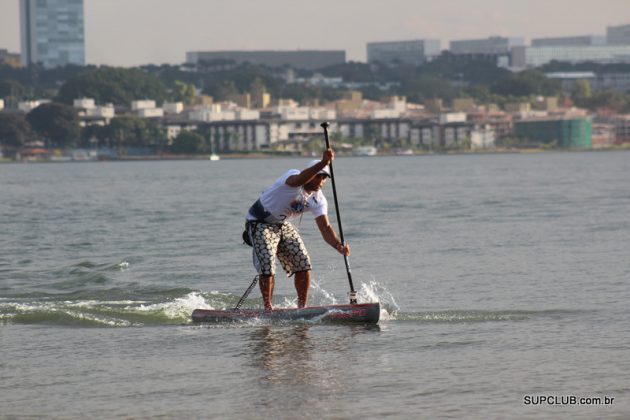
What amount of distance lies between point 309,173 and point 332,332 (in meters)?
1.68

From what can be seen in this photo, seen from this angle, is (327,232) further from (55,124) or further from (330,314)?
(55,124)

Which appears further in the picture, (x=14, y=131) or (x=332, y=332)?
(x=14, y=131)

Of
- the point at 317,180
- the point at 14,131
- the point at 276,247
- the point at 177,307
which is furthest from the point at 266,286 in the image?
the point at 14,131

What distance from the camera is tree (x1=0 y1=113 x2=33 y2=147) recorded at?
191m

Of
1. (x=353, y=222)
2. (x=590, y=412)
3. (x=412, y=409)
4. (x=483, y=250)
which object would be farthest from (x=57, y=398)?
(x=353, y=222)

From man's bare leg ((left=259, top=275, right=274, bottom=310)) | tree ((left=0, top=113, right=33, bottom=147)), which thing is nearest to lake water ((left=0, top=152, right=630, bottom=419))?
man's bare leg ((left=259, top=275, right=274, bottom=310))

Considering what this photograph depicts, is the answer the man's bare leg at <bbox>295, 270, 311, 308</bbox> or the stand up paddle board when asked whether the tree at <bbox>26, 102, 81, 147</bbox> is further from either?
the stand up paddle board

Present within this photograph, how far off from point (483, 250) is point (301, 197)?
11873 millimetres

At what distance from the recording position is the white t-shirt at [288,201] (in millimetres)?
14844

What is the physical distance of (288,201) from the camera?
49.0 feet

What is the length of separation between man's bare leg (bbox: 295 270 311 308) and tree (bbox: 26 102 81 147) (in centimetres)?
17689

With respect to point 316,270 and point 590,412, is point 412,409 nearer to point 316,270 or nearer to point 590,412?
point 590,412

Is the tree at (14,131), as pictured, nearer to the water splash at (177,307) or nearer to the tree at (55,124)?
the tree at (55,124)

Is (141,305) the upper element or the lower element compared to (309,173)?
lower
